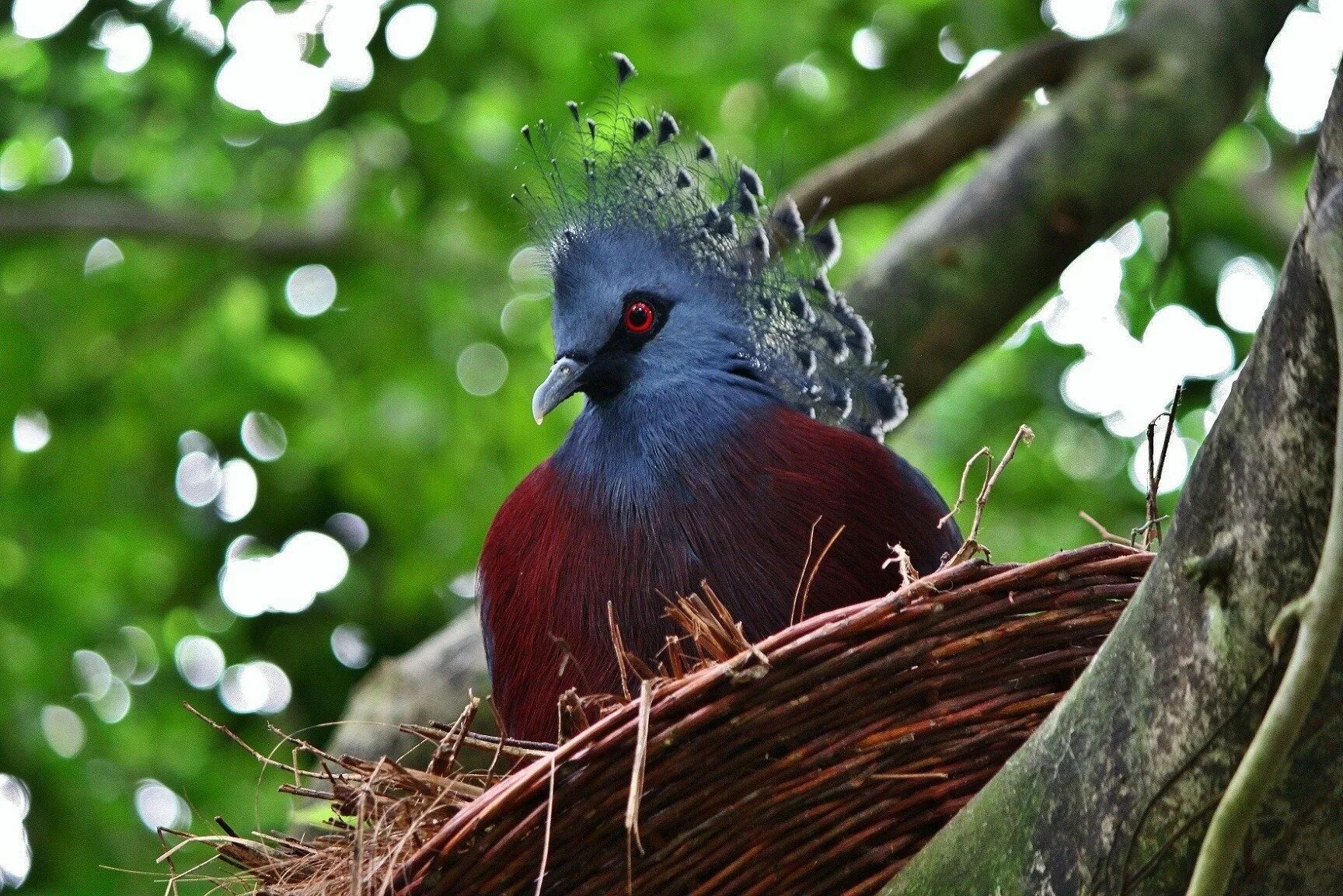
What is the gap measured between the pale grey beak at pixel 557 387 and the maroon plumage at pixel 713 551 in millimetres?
139

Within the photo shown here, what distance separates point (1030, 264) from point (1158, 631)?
2613mm

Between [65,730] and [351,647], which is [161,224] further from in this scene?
[65,730]

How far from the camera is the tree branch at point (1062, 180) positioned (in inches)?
151

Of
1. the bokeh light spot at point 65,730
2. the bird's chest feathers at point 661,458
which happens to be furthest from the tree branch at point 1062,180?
the bokeh light spot at point 65,730

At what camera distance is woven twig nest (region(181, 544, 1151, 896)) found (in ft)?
5.40

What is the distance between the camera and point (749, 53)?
17.3ft

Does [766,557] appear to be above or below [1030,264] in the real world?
above

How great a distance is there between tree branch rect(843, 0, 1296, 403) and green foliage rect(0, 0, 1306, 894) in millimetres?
649

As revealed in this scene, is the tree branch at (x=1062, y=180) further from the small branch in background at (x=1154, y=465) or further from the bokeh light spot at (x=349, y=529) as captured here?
the bokeh light spot at (x=349, y=529)

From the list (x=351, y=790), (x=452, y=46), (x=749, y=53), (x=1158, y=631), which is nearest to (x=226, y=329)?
(x=452, y=46)

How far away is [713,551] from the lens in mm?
2367

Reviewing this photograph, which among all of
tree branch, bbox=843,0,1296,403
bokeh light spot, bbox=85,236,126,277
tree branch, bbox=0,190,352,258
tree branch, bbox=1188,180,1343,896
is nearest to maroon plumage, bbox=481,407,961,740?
tree branch, bbox=1188,180,1343,896

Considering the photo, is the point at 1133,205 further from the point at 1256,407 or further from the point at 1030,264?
the point at 1256,407

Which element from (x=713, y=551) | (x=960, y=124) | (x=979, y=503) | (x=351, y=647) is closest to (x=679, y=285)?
(x=713, y=551)
